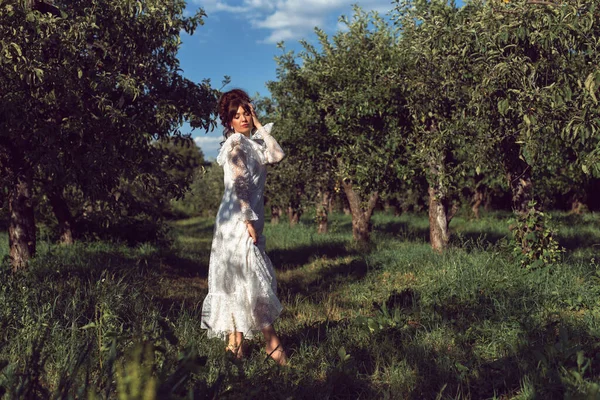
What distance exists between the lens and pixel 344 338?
5.80 meters

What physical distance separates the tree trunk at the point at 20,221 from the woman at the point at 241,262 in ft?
19.5

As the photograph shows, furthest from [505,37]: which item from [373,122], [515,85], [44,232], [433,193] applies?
[44,232]

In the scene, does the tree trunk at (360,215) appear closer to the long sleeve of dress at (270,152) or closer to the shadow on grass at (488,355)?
the shadow on grass at (488,355)

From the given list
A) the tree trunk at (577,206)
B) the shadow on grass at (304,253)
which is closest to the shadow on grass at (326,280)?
the shadow on grass at (304,253)

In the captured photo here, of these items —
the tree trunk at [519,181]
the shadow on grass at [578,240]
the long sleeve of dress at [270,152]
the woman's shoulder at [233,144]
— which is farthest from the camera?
the shadow on grass at [578,240]

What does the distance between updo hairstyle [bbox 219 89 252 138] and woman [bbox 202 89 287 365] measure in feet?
0.87

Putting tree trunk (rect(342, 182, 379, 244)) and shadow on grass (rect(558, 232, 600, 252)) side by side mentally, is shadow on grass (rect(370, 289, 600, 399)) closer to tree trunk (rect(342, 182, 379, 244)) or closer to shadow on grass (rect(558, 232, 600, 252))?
shadow on grass (rect(558, 232, 600, 252))

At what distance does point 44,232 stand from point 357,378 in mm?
14033

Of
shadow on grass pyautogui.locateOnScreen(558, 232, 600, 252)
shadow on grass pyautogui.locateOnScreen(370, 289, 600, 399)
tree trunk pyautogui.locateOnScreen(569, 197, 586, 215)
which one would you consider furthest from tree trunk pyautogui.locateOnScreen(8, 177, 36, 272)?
tree trunk pyautogui.locateOnScreen(569, 197, 586, 215)

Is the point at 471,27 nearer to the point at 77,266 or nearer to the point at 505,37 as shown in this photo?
the point at 505,37

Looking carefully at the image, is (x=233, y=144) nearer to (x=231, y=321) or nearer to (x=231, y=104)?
(x=231, y=104)

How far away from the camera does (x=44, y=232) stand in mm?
16312

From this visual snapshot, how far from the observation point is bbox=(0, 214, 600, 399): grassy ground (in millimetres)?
3299

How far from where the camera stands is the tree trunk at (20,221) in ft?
32.2
